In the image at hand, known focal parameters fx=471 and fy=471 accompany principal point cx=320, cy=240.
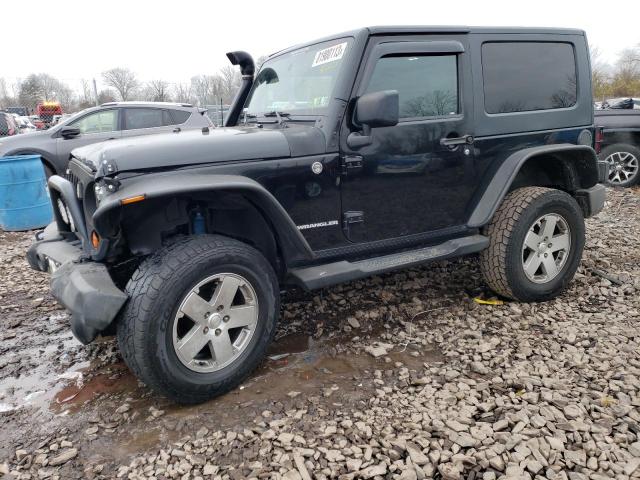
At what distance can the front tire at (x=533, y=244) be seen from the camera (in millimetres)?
3510

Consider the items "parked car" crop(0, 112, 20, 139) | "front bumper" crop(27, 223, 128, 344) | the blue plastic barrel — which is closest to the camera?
"front bumper" crop(27, 223, 128, 344)

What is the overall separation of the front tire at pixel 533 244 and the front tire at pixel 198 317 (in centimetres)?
181

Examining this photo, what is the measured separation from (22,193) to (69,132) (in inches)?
63.4

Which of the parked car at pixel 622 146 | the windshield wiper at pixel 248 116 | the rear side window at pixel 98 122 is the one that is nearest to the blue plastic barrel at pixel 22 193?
the rear side window at pixel 98 122

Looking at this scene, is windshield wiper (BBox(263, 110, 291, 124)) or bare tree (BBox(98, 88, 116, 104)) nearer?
windshield wiper (BBox(263, 110, 291, 124))

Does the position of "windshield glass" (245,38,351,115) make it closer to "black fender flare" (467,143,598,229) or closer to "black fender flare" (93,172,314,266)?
"black fender flare" (93,172,314,266)

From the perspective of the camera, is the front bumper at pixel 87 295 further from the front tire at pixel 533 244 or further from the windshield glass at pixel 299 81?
the front tire at pixel 533 244

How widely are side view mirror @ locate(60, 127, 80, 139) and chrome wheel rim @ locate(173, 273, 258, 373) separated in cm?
611

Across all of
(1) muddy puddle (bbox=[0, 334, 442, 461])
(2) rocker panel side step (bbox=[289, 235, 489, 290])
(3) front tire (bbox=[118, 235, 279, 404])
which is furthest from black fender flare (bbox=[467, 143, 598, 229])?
(3) front tire (bbox=[118, 235, 279, 404])

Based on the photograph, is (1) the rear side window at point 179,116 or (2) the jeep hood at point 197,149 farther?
(1) the rear side window at point 179,116

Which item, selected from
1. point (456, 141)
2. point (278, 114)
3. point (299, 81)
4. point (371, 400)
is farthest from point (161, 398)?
point (456, 141)

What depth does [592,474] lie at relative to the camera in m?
2.01

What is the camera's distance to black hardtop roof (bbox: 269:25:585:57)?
3.01m

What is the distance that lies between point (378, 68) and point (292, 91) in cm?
68
